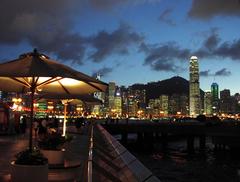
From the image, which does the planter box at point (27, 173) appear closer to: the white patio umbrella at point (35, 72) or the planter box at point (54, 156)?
the white patio umbrella at point (35, 72)

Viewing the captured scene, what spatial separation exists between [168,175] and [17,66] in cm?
2903

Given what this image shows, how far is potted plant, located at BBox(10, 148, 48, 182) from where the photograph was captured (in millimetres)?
8781

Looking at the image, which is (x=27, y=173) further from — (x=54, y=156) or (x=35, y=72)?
(x=54, y=156)

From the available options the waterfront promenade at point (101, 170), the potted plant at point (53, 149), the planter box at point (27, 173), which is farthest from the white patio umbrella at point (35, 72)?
the potted plant at point (53, 149)

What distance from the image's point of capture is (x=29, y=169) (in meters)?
8.78

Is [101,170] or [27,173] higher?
[101,170]

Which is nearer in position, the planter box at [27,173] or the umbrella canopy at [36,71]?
the umbrella canopy at [36,71]

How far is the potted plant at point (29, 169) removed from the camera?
8.78 metres

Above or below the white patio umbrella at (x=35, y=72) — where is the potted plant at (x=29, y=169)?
below

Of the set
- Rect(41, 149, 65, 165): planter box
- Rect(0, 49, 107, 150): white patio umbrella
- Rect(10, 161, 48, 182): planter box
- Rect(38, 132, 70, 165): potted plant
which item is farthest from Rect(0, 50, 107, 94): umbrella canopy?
Rect(41, 149, 65, 165): planter box

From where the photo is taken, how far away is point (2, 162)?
13906 millimetres

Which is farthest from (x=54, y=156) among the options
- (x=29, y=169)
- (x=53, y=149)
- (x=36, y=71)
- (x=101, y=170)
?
(x=101, y=170)

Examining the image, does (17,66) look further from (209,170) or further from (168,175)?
(209,170)

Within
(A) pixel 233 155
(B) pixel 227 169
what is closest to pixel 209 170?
(B) pixel 227 169
